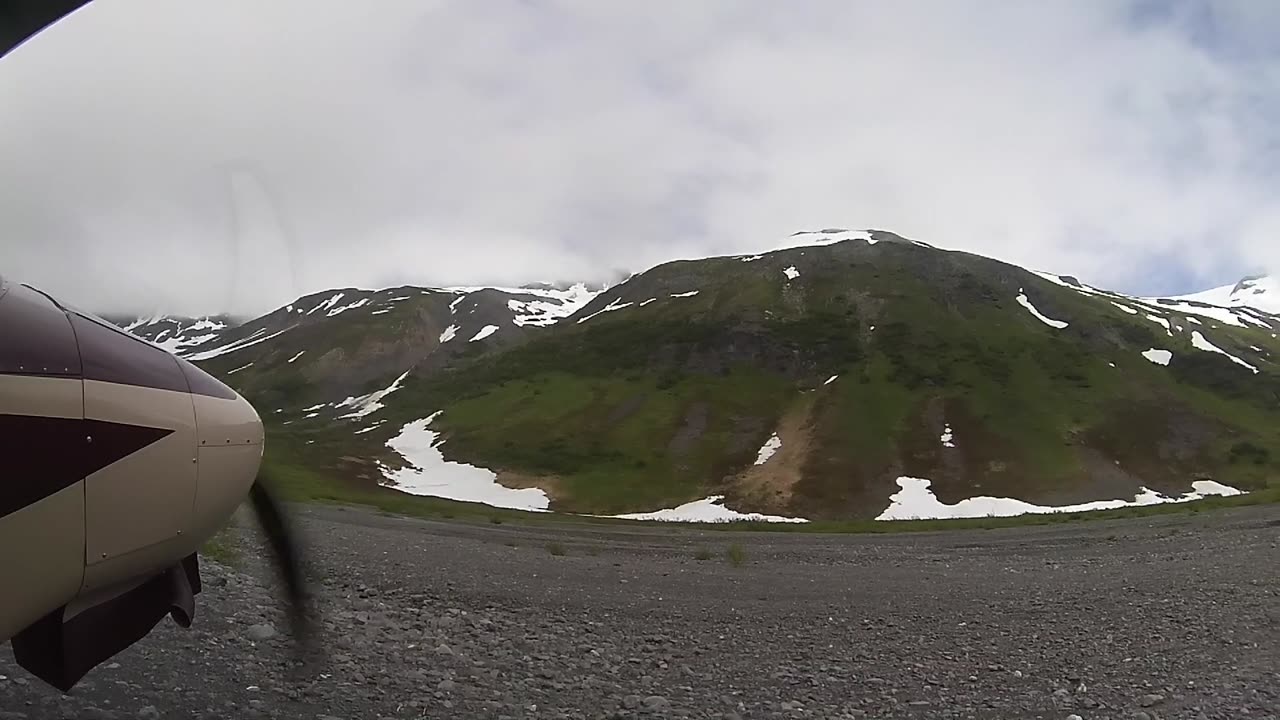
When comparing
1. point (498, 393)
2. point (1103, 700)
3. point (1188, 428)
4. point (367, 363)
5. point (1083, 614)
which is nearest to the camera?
point (1103, 700)

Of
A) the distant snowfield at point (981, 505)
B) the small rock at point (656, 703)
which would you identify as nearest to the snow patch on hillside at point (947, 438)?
the distant snowfield at point (981, 505)

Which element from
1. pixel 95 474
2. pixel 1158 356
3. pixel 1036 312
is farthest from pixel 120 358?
pixel 1036 312

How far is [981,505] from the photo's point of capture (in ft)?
220

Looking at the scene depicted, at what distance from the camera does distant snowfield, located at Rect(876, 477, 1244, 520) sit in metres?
65.0

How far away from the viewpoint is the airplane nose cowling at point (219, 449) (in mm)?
5234

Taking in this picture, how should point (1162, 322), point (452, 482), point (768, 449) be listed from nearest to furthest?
point (452, 482), point (768, 449), point (1162, 322)

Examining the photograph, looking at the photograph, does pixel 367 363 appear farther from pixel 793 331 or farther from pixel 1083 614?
pixel 1083 614

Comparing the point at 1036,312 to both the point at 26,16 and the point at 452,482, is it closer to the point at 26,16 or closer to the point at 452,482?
the point at 452,482

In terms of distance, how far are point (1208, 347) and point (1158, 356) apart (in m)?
12.3

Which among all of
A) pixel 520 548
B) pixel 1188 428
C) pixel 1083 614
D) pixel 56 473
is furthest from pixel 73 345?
pixel 1188 428

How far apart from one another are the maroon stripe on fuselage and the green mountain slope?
66.4 m

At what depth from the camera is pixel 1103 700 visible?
8641 mm

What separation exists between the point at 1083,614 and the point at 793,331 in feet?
334

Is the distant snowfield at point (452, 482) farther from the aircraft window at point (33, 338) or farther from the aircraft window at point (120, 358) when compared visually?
the aircraft window at point (33, 338)
